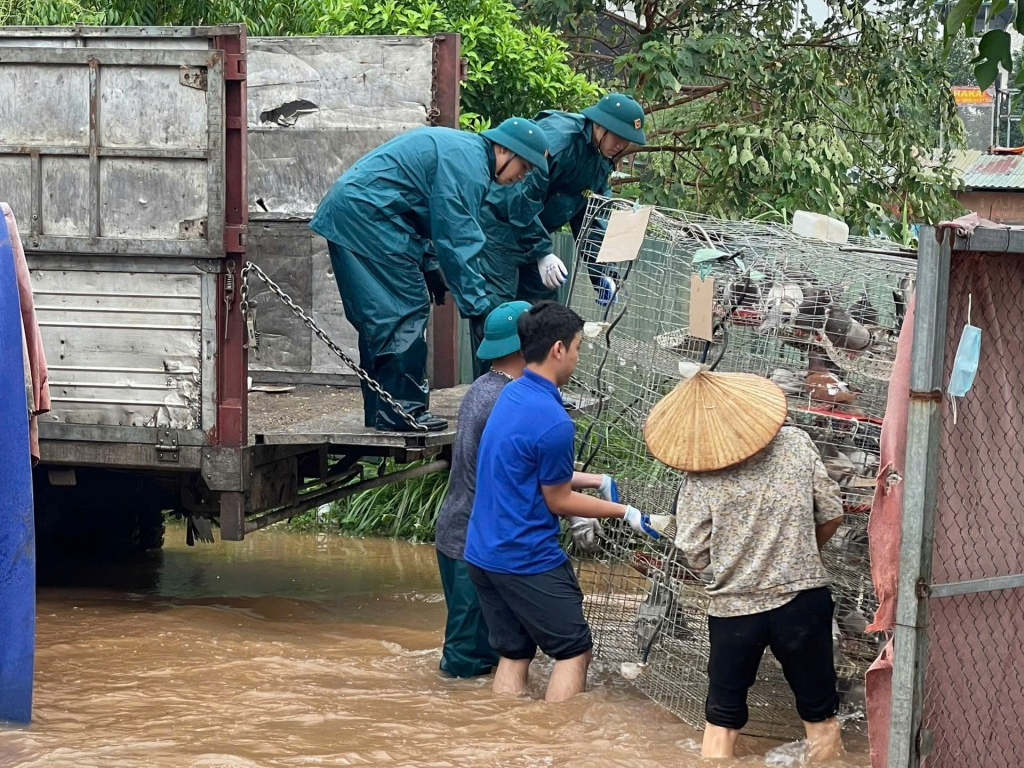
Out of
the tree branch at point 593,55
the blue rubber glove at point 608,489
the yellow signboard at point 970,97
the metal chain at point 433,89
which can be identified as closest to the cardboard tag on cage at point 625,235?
the blue rubber glove at point 608,489

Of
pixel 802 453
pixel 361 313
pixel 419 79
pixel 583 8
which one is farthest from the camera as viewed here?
pixel 583 8

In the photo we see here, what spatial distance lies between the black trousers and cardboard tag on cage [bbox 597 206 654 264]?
1.62m

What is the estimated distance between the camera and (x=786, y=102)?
11234mm

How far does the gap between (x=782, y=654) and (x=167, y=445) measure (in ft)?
10.4

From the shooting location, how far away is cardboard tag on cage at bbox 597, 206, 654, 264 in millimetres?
5691

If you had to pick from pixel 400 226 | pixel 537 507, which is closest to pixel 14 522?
pixel 537 507

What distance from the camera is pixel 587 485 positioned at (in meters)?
5.69

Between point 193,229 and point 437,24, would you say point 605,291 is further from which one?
point 437,24

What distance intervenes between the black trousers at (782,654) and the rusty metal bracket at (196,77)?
10.9 feet

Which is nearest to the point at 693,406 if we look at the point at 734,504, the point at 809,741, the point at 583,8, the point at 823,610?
the point at 734,504

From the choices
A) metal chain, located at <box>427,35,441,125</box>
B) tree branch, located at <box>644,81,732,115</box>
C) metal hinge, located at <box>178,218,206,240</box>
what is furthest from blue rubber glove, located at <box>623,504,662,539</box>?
tree branch, located at <box>644,81,732,115</box>

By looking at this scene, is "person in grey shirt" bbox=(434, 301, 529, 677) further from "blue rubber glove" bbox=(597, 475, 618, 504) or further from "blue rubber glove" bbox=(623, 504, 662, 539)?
"blue rubber glove" bbox=(623, 504, 662, 539)

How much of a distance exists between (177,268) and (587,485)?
2.21m

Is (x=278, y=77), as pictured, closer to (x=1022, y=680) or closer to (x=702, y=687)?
(x=702, y=687)
